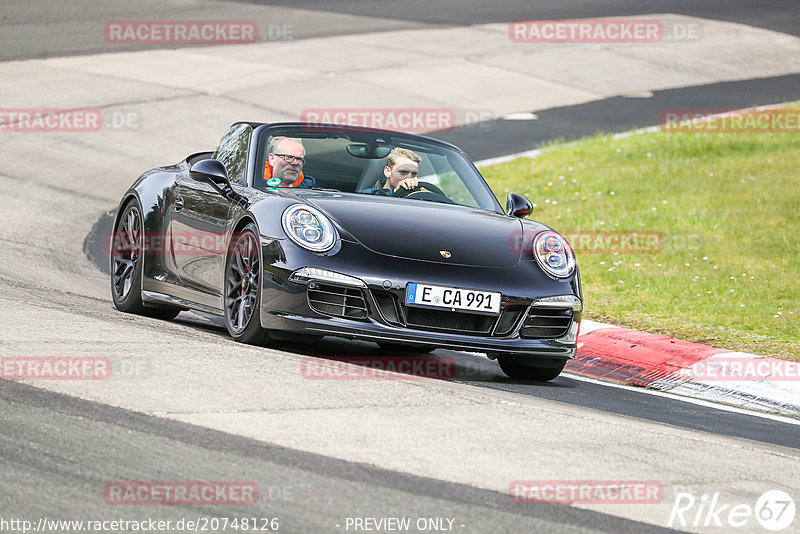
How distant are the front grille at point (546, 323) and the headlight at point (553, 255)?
22cm

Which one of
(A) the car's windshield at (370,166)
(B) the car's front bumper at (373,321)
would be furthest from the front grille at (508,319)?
(A) the car's windshield at (370,166)

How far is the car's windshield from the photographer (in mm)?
8086

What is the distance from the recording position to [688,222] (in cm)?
1324

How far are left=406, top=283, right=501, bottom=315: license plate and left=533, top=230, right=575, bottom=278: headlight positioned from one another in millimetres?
512

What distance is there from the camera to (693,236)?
41.8 feet

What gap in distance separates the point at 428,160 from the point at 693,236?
511cm

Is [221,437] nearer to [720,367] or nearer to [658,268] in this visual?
[720,367]

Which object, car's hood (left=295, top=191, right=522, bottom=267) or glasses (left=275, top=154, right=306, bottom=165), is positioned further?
glasses (left=275, top=154, right=306, bottom=165)

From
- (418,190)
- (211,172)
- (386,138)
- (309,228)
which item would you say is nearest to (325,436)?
(309,228)

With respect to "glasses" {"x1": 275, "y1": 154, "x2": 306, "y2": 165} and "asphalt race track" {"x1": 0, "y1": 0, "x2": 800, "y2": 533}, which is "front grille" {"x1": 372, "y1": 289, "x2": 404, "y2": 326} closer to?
"asphalt race track" {"x1": 0, "y1": 0, "x2": 800, "y2": 533}

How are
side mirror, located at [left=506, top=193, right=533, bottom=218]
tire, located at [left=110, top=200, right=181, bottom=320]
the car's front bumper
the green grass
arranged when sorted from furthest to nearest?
the green grass < tire, located at [left=110, top=200, right=181, bottom=320] < side mirror, located at [left=506, top=193, right=533, bottom=218] < the car's front bumper

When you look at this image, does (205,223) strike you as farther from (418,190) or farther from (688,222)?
(688,222)

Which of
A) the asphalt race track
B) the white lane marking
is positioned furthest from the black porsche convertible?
the white lane marking

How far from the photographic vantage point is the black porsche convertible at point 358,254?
6848 mm
